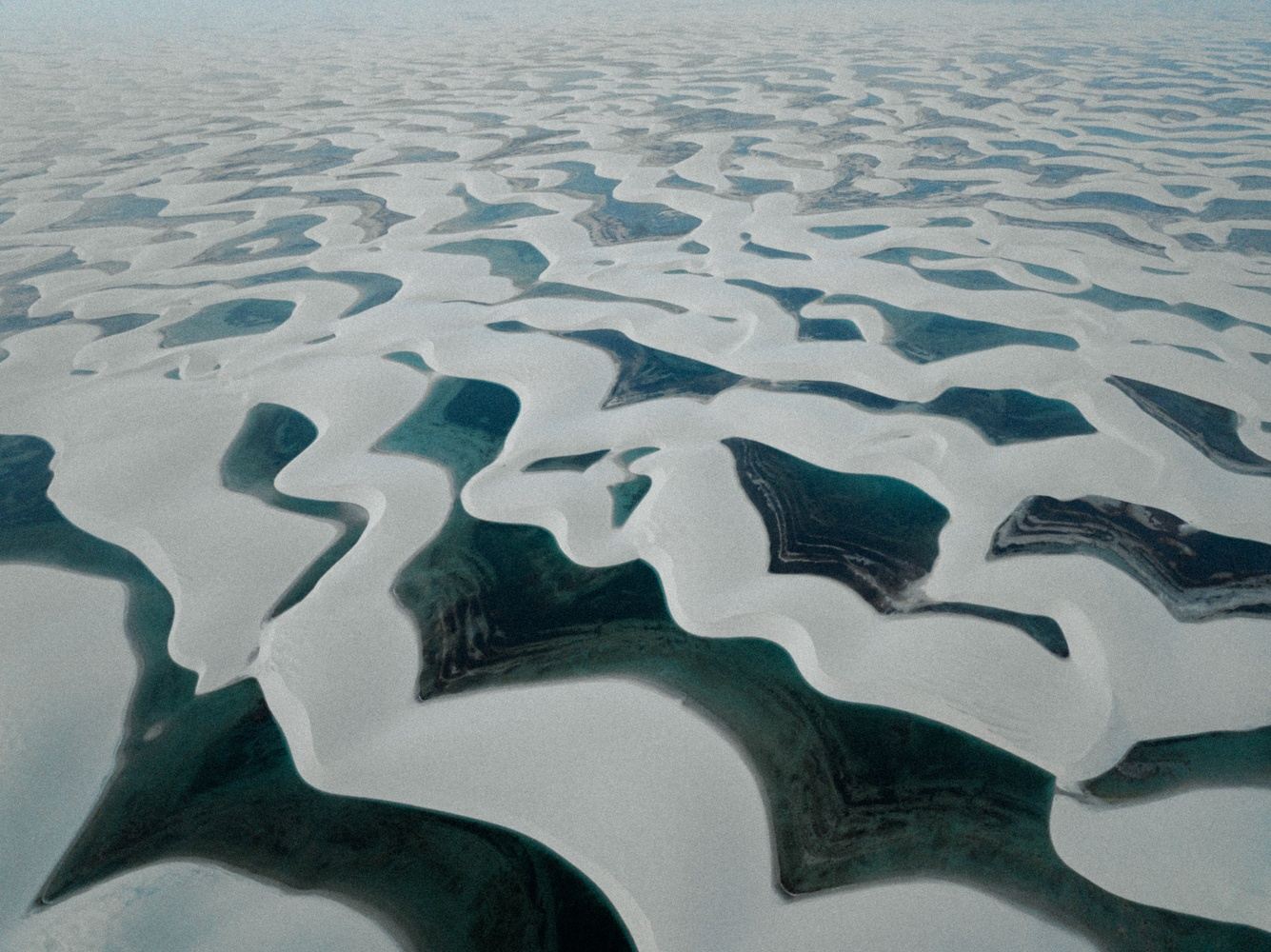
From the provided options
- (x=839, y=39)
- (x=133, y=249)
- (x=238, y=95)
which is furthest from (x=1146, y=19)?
(x=133, y=249)

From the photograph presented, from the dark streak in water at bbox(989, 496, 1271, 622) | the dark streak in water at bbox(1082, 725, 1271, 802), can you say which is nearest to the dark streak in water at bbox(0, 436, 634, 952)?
the dark streak in water at bbox(1082, 725, 1271, 802)

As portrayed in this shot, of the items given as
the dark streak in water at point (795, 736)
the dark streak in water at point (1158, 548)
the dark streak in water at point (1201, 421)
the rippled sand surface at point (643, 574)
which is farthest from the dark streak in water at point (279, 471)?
the dark streak in water at point (1201, 421)

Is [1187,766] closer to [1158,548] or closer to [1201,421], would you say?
[1158,548]

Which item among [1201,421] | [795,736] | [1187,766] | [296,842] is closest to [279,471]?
[296,842]

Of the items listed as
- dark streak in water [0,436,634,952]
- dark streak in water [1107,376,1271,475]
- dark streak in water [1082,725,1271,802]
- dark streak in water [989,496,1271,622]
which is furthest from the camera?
dark streak in water [1107,376,1271,475]

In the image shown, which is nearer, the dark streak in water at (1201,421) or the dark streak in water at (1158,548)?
the dark streak in water at (1158,548)

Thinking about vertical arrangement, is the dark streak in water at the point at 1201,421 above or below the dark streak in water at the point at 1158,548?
below

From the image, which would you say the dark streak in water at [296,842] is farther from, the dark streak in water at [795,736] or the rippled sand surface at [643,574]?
the dark streak in water at [795,736]

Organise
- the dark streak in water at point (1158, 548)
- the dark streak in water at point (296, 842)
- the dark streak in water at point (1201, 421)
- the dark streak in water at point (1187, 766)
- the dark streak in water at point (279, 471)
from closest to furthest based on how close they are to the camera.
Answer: the dark streak in water at point (296, 842), the dark streak in water at point (1187, 766), the dark streak in water at point (1158, 548), the dark streak in water at point (279, 471), the dark streak in water at point (1201, 421)

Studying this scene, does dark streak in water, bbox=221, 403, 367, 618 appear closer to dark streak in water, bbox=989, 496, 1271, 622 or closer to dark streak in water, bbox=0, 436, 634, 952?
dark streak in water, bbox=0, 436, 634, 952
